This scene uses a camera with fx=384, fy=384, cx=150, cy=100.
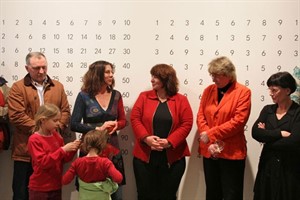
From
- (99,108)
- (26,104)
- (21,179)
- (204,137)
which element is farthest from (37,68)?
(204,137)

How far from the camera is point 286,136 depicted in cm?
273

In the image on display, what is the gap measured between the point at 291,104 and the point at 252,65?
2.54 ft

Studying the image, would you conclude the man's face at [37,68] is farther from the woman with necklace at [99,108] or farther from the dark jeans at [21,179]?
the dark jeans at [21,179]

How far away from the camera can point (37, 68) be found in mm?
3180

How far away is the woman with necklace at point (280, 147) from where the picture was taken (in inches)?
108

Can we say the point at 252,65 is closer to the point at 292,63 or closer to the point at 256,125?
the point at 292,63

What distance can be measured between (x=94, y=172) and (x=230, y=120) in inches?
45.7

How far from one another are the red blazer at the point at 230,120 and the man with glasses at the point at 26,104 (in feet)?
4.07

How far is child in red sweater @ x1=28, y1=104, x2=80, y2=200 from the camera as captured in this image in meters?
2.61

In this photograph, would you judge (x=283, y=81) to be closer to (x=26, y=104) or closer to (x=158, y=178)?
(x=158, y=178)

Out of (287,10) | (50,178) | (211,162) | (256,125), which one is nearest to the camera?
(50,178)

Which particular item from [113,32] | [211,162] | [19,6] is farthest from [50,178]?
[19,6]

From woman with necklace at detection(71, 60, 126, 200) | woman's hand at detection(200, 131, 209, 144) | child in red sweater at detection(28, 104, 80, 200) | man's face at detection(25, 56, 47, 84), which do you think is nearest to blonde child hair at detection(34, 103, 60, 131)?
child in red sweater at detection(28, 104, 80, 200)

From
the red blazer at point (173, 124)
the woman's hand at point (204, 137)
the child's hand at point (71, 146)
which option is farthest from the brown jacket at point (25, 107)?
the woman's hand at point (204, 137)
